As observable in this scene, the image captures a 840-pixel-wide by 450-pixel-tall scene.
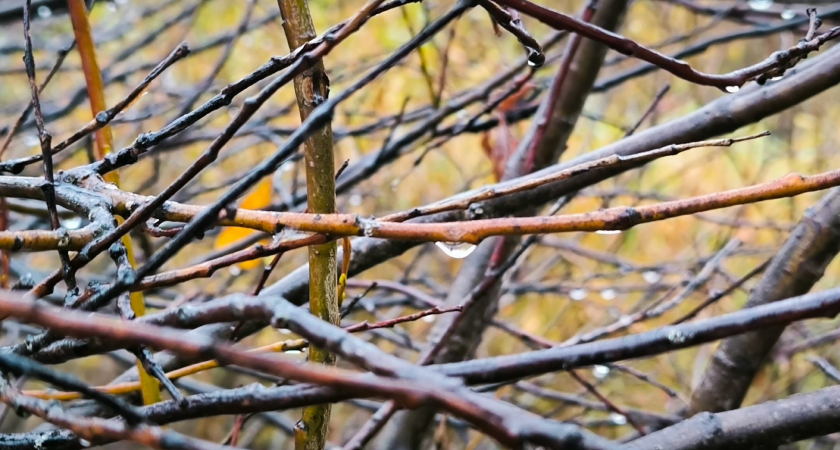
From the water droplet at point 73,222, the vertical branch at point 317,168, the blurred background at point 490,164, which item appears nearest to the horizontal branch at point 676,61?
the vertical branch at point 317,168

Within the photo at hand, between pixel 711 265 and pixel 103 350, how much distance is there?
3.19ft

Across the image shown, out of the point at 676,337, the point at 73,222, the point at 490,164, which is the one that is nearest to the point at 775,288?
the point at 676,337

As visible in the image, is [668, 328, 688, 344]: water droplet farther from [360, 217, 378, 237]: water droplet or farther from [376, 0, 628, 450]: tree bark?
[376, 0, 628, 450]: tree bark

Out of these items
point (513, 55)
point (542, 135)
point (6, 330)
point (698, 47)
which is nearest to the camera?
point (542, 135)

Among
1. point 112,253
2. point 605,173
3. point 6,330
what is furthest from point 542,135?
point 6,330

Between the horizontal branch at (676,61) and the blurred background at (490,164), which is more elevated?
the blurred background at (490,164)

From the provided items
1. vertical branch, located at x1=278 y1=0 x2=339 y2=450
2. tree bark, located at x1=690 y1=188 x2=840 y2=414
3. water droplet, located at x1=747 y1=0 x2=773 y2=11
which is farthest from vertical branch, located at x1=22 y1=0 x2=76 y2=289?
water droplet, located at x1=747 y1=0 x2=773 y2=11

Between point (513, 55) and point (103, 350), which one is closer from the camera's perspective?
point (103, 350)

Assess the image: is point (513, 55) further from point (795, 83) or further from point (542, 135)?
point (795, 83)

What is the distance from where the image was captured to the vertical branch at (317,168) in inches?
19.7

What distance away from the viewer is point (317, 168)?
0.51 metres

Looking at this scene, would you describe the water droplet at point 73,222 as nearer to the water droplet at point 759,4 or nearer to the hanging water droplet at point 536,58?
the hanging water droplet at point 536,58

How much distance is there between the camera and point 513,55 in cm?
283

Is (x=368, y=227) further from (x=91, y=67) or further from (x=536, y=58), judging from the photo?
(x=91, y=67)
